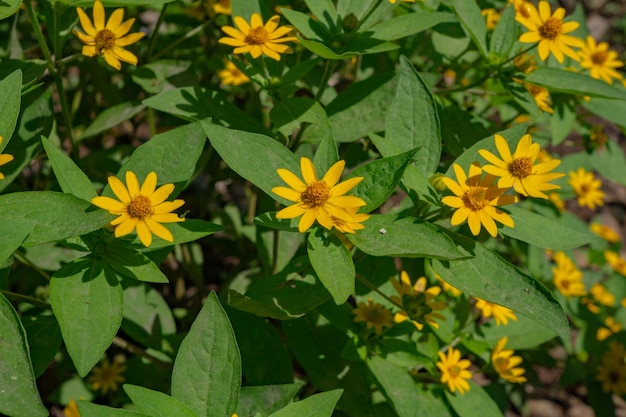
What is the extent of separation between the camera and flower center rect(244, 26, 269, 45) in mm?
1868

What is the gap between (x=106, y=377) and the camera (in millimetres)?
2590

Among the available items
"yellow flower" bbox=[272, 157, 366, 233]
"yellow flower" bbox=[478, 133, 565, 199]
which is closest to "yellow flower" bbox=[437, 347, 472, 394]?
"yellow flower" bbox=[478, 133, 565, 199]

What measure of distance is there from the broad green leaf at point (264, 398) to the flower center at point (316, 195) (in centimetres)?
52

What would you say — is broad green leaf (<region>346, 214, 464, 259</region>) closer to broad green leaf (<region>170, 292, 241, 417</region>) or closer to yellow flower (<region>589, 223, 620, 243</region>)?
broad green leaf (<region>170, 292, 241, 417</region>)

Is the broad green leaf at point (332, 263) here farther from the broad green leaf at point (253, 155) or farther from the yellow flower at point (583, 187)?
the yellow flower at point (583, 187)

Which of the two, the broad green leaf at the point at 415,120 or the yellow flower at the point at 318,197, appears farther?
the broad green leaf at the point at 415,120

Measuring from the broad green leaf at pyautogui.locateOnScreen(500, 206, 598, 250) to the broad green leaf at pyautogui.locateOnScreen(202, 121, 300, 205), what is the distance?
62 cm

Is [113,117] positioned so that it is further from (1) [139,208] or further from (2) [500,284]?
(2) [500,284]

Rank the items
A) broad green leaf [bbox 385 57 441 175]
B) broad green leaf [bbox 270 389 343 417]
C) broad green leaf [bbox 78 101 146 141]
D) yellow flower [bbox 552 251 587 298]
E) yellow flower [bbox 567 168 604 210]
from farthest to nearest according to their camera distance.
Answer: yellow flower [bbox 567 168 604 210] → yellow flower [bbox 552 251 587 298] → broad green leaf [bbox 78 101 146 141] → broad green leaf [bbox 385 57 441 175] → broad green leaf [bbox 270 389 343 417]

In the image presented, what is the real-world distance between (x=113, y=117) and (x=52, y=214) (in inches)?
34.2

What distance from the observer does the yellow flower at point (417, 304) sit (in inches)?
71.1

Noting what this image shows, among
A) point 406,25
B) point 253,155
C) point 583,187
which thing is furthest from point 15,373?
point 583,187

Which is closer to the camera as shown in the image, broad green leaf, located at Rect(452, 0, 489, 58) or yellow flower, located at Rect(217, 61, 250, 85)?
broad green leaf, located at Rect(452, 0, 489, 58)

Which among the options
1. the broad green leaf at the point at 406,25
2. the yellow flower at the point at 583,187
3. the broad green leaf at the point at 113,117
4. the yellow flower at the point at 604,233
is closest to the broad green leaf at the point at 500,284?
the broad green leaf at the point at 406,25
